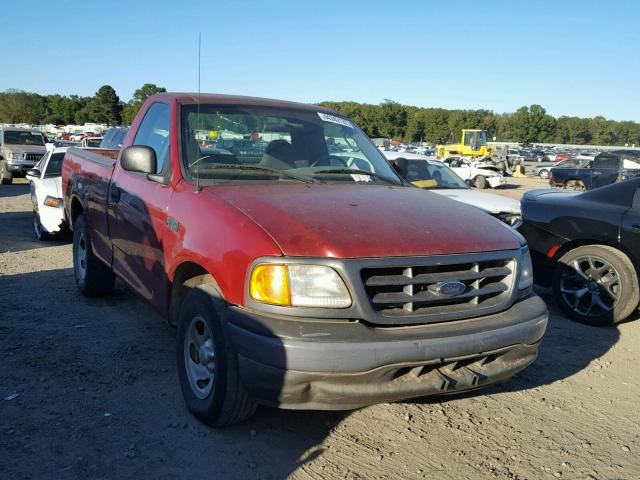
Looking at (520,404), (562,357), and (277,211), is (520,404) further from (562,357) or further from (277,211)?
(277,211)

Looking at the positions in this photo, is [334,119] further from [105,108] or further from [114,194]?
[105,108]

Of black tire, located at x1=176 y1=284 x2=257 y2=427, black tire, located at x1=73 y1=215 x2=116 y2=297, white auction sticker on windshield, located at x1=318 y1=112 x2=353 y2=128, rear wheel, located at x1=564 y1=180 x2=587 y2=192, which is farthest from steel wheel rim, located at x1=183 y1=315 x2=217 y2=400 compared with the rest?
rear wheel, located at x1=564 y1=180 x2=587 y2=192

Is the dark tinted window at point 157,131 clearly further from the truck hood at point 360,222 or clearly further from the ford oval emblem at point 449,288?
the ford oval emblem at point 449,288

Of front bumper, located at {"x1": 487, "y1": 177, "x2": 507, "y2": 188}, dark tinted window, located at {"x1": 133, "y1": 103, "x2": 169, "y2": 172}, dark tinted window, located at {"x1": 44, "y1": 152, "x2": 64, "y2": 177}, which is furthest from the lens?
front bumper, located at {"x1": 487, "y1": 177, "x2": 507, "y2": 188}

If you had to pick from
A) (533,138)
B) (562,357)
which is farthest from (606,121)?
(562,357)

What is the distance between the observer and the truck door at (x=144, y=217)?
3832mm

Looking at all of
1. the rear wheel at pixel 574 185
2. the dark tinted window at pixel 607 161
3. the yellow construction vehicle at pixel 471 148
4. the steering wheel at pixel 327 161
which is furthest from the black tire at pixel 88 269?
the yellow construction vehicle at pixel 471 148

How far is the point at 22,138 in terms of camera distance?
22.5 m

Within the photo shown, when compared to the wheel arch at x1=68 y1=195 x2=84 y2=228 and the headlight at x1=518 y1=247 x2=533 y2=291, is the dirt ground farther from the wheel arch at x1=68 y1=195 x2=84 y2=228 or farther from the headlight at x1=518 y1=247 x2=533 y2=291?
the wheel arch at x1=68 y1=195 x2=84 y2=228

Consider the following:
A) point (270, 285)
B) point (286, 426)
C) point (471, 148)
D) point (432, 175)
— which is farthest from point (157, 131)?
point (471, 148)

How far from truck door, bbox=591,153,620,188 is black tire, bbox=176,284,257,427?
16855 millimetres

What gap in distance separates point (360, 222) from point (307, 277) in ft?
1.66

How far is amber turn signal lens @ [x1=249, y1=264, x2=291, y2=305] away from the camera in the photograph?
2803 mm

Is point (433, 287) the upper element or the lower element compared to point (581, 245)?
upper
